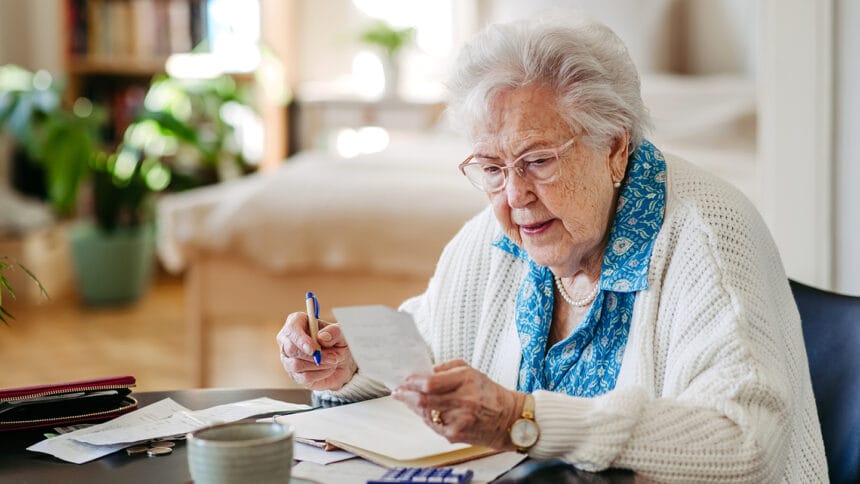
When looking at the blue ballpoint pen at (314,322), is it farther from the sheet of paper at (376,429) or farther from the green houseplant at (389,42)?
the green houseplant at (389,42)

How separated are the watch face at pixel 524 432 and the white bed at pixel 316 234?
1.96 m

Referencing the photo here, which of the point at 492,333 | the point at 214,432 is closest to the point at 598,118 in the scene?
the point at 492,333

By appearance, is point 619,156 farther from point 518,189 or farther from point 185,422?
point 185,422

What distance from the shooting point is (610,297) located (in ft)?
4.53

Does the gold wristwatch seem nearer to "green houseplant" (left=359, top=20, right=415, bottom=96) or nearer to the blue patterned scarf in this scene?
the blue patterned scarf

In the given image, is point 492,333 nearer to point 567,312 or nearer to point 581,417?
point 567,312

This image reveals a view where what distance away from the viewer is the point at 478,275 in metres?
1.57

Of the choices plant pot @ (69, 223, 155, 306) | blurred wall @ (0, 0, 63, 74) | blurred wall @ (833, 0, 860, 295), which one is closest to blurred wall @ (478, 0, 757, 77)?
plant pot @ (69, 223, 155, 306)

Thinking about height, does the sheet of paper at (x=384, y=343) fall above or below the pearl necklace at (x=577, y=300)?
above

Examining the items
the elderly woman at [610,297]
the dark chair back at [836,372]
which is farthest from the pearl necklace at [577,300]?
the dark chair back at [836,372]

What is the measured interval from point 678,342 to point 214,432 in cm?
58

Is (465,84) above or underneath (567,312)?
above

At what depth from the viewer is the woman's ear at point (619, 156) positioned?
55.0 inches

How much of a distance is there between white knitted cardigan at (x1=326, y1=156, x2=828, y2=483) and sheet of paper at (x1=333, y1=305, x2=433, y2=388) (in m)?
0.14
